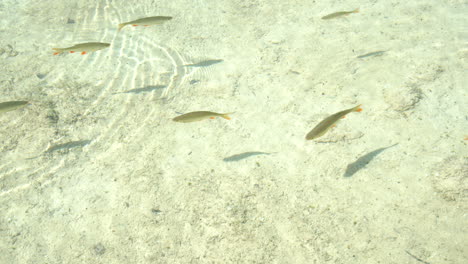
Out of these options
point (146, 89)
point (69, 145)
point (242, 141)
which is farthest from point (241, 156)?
point (69, 145)

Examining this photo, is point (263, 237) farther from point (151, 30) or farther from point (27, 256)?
point (151, 30)

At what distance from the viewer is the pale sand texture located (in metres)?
3.22

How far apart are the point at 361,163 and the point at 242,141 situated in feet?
4.22

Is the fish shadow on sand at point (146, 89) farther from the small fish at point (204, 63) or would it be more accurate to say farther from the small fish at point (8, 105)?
the small fish at point (8, 105)

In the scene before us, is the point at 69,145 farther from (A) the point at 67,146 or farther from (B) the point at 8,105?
(B) the point at 8,105

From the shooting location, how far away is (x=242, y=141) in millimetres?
Answer: 4160

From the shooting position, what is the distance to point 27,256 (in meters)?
3.15

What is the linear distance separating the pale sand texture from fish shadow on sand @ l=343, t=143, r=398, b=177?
1.6 inches

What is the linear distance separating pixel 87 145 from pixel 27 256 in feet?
4.50

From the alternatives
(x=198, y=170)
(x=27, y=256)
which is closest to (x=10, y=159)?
(x=27, y=256)

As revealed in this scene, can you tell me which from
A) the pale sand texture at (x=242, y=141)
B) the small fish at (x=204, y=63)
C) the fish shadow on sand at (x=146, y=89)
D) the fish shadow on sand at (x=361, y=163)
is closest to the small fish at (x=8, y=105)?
the pale sand texture at (x=242, y=141)

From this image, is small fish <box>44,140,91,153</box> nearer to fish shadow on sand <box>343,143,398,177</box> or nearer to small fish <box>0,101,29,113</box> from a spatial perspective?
small fish <box>0,101,29,113</box>

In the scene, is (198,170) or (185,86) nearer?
(198,170)

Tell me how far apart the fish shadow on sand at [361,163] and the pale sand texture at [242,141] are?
41mm
